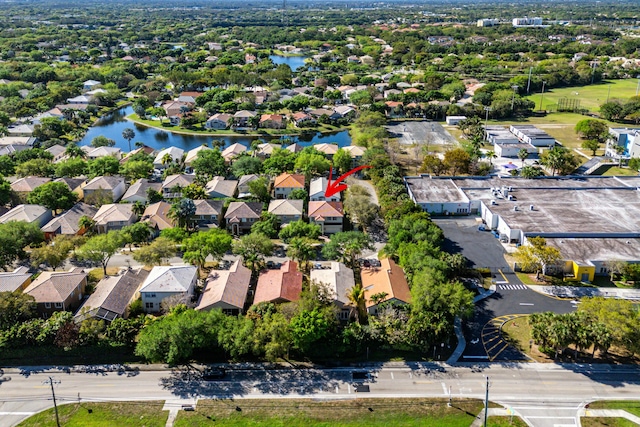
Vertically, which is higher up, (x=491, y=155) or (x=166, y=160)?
(x=166, y=160)

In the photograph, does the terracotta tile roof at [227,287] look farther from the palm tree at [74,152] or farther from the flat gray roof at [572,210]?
the palm tree at [74,152]

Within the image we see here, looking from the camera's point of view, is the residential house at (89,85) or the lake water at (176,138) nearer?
the lake water at (176,138)

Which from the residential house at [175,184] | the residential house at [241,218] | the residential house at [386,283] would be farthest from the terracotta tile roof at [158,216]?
the residential house at [386,283]

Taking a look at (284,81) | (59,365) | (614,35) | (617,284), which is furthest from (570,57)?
(59,365)

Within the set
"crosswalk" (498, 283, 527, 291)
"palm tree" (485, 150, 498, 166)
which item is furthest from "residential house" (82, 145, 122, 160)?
"crosswalk" (498, 283, 527, 291)

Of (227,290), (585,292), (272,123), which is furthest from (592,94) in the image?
(227,290)

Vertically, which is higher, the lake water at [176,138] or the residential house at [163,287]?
the residential house at [163,287]

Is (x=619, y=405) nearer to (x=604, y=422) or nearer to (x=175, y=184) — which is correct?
(x=604, y=422)
